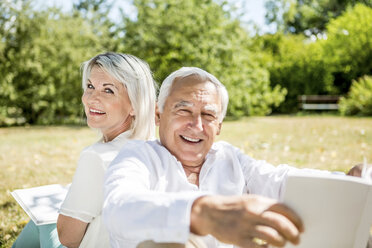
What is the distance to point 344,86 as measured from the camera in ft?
77.6

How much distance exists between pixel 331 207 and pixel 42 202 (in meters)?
2.15

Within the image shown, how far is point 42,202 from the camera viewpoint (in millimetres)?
2604

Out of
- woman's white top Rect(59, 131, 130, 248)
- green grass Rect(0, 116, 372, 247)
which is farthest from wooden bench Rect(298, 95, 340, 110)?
woman's white top Rect(59, 131, 130, 248)

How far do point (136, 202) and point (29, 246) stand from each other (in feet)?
6.33

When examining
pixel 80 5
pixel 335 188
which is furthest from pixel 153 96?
pixel 80 5

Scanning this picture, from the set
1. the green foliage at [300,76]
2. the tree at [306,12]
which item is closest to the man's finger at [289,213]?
the green foliage at [300,76]

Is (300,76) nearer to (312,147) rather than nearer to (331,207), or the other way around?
(312,147)

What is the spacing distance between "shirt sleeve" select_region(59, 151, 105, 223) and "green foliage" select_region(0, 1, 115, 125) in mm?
14241

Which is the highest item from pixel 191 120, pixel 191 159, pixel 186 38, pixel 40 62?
pixel 186 38

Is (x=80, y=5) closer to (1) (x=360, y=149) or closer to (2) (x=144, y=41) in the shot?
(2) (x=144, y=41)

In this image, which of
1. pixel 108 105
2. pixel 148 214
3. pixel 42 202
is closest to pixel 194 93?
pixel 108 105

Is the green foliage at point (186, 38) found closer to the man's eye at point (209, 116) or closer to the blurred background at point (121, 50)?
the blurred background at point (121, 50)

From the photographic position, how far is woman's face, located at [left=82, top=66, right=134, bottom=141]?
7.30 ft

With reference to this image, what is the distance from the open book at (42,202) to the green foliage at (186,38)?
40.9 ft
